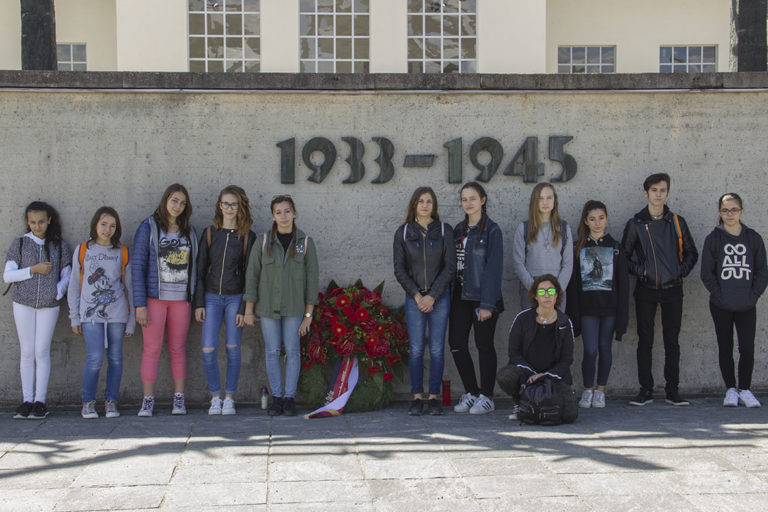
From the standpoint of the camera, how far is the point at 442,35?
13.4 metres

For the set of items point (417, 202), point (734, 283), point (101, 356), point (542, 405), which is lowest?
point (542, 405)

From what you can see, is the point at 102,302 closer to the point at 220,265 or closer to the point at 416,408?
the point at 220,265

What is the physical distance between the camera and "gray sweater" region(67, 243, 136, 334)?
Result: 20.4 feet

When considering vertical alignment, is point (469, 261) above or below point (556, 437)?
above

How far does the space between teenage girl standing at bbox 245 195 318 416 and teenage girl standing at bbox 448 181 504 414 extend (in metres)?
1.24

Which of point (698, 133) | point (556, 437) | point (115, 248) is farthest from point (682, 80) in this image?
point (115, 248)

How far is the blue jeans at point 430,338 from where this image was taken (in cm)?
637

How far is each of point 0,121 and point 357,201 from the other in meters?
3.26

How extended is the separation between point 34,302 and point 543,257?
4267 millimetres

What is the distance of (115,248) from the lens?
6371 mm

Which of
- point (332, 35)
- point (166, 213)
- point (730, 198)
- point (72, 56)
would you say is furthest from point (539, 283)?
point (72, 56)

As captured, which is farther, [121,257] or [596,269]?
[596,269]

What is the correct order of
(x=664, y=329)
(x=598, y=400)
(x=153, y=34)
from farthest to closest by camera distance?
(x=153, y=34) → (x=664, y=329) → (x=598, y=400)

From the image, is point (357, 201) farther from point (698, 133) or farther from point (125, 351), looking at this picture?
point (698, 133)
